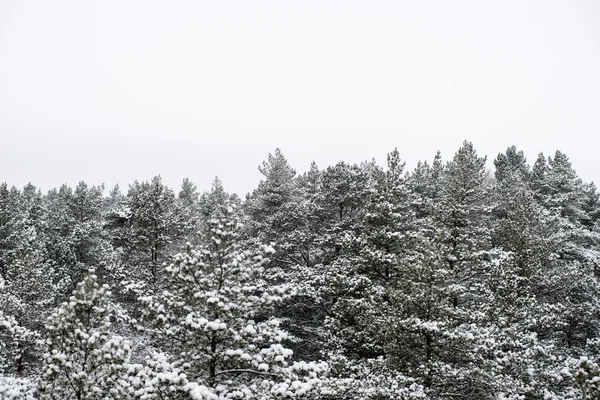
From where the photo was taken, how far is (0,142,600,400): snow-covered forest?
8.89 m

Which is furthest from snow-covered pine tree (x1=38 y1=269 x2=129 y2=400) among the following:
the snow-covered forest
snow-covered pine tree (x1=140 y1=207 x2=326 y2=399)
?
snow-covered pine tree (x1=140 y1=207 x2=326 y2=399)

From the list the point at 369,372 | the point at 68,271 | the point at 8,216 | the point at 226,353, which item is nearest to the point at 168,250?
the point at 68,271

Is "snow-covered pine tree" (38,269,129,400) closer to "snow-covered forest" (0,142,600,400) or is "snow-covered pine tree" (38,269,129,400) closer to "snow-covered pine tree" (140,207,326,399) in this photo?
"snow-covered forest" (0,142,600,400)

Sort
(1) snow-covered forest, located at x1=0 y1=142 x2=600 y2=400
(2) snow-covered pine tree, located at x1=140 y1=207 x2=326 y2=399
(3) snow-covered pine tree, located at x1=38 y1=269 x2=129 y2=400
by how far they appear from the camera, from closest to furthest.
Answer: (3) snow-covered pine tree, located at x1=38 y1=269 x2=129 y2=400 → (1) snow-covered forest, located at x1=0 y1=142 x2=600 y2=400 → (2) snow-covered pine tree, located at x1=140 y1=207 x2=326 y2=399

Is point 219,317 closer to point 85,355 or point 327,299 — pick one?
point 85,355

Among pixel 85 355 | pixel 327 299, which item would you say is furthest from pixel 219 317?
pixel 327 299

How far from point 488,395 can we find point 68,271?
26820 millimetres

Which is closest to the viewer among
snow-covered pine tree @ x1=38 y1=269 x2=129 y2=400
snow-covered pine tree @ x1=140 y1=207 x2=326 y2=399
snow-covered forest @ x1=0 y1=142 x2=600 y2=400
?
snow-covered pine tree @ x1=38 y1=269 x2=129 y2=400

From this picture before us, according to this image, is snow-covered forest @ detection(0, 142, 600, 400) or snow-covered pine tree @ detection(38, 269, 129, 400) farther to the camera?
snow-covered forest @ detection(0, 142, 600, 400)

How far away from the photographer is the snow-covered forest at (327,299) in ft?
29.2

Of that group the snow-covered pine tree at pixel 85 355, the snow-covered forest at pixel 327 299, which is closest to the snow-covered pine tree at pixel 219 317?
the snow-covered forest at pixel 327 299

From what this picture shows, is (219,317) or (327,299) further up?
(327,299)

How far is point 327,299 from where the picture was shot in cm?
2419

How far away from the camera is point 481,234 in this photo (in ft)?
72.4
